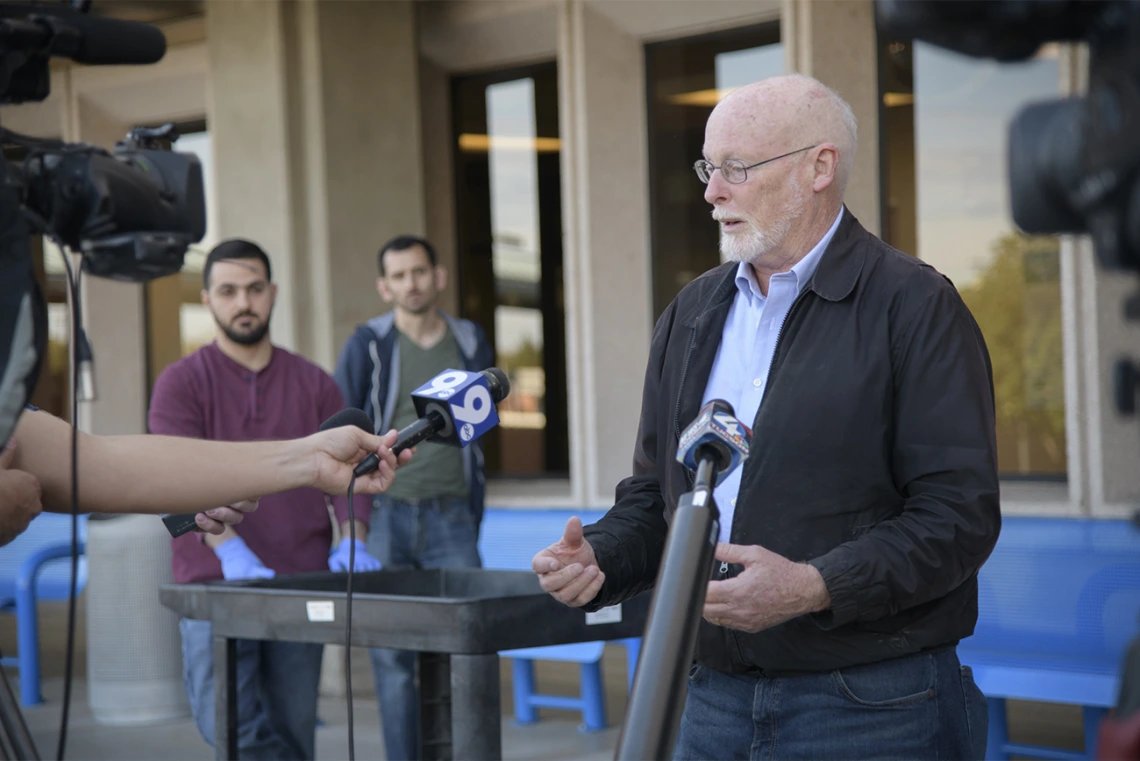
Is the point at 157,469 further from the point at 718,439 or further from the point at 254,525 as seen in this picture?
the point at 254,525

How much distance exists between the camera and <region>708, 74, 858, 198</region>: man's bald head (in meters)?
2.60

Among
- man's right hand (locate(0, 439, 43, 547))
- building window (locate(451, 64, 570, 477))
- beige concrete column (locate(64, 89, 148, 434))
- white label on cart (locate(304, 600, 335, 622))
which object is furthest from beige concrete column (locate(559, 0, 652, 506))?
man's right hand (locate(0, 439, 43, 547))

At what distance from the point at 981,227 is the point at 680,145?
1.79m

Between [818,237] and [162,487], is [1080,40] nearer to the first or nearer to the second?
[818,237]

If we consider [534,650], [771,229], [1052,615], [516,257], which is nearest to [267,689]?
[534,650]

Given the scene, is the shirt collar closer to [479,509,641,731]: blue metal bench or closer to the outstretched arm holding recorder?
the outstretched arm holding recorder

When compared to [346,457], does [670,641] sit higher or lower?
lower

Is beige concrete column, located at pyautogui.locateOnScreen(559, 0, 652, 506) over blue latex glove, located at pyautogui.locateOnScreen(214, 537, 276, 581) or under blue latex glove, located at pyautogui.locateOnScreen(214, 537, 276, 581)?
over

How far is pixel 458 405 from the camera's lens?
263cm

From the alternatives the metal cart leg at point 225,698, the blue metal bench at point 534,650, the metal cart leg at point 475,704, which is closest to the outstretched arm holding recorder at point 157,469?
the metal cart leg at point 475,704

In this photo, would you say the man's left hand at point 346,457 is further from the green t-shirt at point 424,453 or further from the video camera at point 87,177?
the green t-shirt at point 424,453

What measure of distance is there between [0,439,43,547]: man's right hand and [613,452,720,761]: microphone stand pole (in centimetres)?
108

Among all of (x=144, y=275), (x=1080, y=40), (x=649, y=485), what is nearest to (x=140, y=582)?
(x=649, y=485)

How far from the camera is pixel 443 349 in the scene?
596cm
